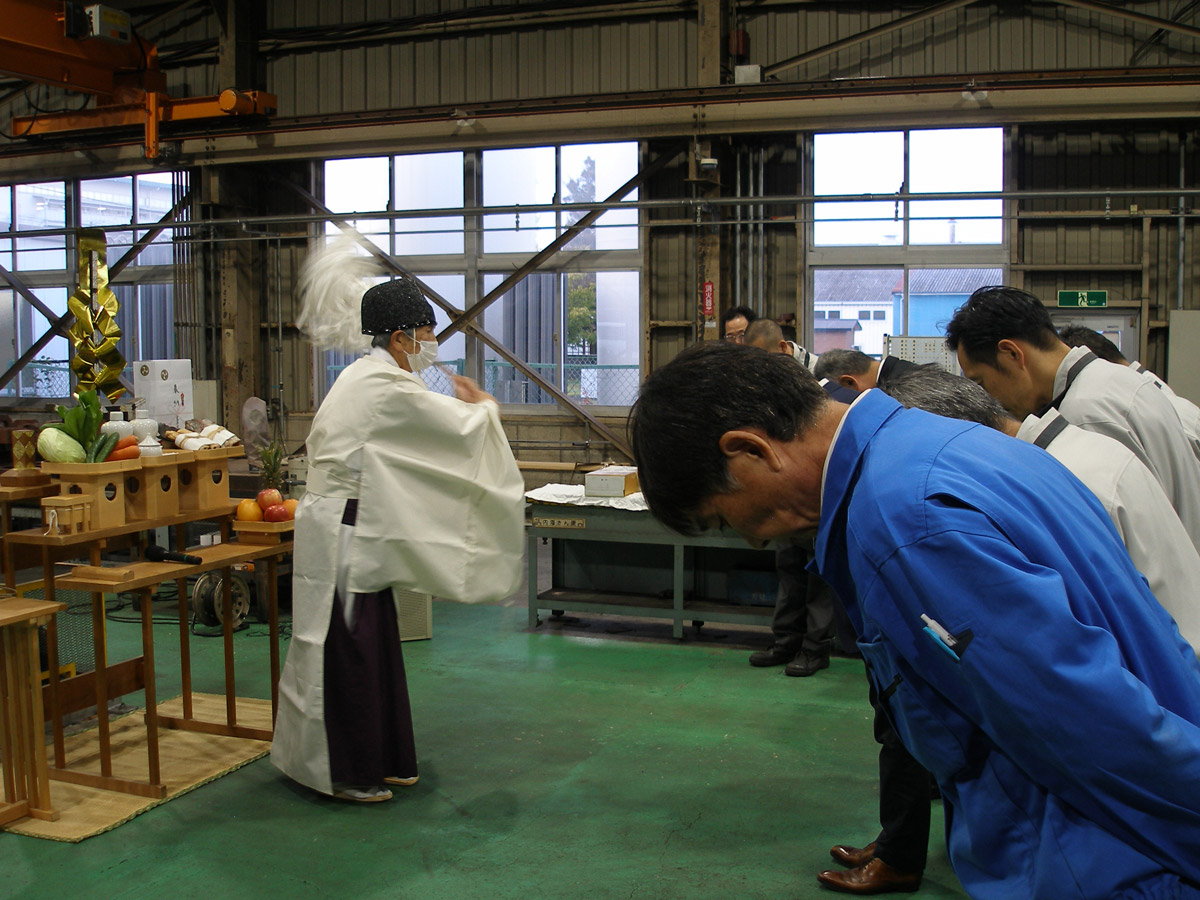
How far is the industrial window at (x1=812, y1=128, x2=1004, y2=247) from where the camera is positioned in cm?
851

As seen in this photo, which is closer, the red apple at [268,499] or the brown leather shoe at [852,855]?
the brown leather shoe at [852,855]

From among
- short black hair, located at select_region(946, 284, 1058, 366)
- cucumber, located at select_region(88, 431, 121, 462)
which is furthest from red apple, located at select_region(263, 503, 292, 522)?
short black hair, located at select_region(946, 284, 1058, 366)

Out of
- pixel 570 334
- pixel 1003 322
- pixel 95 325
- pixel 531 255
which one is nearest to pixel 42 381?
pixel 531 255

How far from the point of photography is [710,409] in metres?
1.04

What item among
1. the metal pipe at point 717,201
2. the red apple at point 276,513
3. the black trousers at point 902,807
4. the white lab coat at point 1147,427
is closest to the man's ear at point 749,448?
the white lab coat at point 1147,427

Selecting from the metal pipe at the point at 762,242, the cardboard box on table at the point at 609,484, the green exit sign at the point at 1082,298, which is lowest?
the cardboard box on table at the point at 609,484

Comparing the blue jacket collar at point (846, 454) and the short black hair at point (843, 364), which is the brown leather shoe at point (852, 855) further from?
the blue jacket collar at point (846, 454)

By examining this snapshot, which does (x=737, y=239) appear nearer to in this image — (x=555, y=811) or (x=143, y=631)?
(x=555, y=811)

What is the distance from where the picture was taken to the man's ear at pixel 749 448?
3.41ft

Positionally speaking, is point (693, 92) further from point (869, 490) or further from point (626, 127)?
point (869, 490)

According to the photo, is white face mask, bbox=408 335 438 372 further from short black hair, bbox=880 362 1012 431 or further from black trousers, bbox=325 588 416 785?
short black hair, bbox=880 362 1012 431

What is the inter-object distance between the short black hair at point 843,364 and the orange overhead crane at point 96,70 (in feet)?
23.8

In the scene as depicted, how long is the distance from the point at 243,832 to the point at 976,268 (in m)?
7.49

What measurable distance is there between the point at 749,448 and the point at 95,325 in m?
3.63
